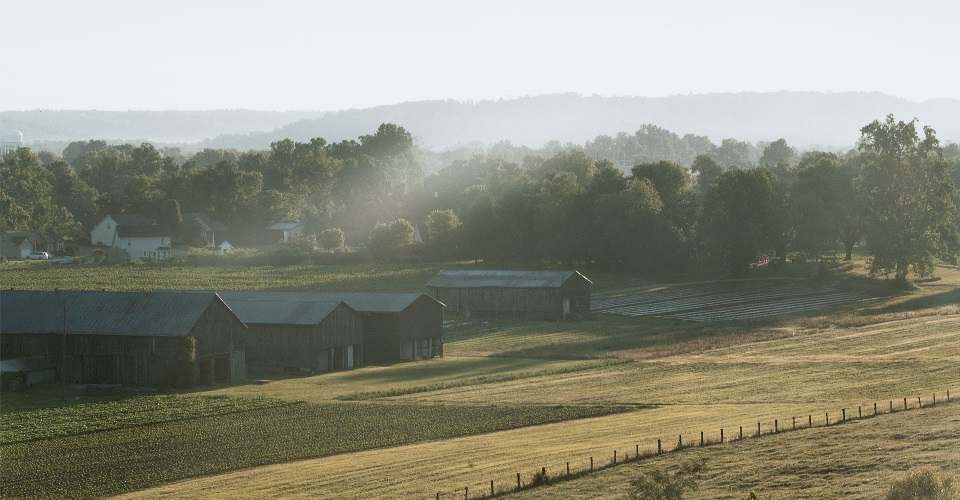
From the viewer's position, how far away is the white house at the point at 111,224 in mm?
131625

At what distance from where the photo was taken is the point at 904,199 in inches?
3969

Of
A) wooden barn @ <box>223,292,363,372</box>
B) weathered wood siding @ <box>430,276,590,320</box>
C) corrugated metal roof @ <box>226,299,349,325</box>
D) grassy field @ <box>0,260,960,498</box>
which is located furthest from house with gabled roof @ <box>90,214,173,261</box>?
grassy field @ <box>0,260,960,498</box>

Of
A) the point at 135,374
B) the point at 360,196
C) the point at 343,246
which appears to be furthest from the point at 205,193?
the point at 135,374

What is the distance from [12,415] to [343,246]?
78.1 metres

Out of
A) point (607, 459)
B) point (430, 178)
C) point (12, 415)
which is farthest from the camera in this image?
point (430, 178)

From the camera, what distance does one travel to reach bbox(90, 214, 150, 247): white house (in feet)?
432

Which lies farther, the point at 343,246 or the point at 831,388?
the point at 343,246

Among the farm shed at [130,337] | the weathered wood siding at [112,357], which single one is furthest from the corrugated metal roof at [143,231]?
the weathered wood siding at [112,357]

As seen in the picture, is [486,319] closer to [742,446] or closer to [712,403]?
[712,403]

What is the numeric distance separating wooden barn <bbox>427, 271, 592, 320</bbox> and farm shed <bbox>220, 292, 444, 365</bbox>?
17.8 metres

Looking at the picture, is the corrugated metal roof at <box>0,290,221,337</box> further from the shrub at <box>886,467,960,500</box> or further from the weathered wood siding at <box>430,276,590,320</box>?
the shrub at <box>886,467,960,500</box>

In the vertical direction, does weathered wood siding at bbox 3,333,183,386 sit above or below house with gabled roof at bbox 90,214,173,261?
below

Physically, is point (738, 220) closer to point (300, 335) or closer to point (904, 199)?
point (904, 199)

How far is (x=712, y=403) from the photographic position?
4934 cm
